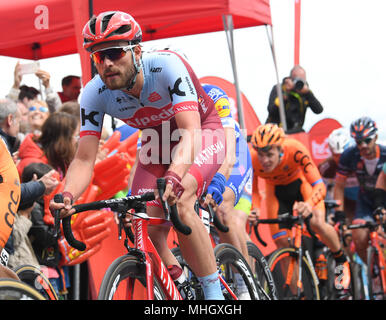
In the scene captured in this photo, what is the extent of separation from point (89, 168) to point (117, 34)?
0.89m

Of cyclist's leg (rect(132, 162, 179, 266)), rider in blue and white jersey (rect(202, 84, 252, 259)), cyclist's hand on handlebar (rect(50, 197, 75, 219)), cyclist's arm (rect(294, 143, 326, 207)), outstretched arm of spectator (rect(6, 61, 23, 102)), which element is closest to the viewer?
cyclist's hand on handlebar (rect(50, 197, 75, 219))

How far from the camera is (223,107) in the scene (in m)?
5.66

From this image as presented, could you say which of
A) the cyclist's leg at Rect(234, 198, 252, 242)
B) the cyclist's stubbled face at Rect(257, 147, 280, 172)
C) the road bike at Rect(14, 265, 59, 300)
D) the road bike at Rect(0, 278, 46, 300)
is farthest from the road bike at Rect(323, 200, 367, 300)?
the road bike at Rect(0, 278, 46, 300)

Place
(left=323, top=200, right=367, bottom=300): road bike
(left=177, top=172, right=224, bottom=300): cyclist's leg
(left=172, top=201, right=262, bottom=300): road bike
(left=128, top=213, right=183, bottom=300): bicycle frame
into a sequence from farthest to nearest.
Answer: (left=323, top=200, right=367, bottom=300): road bike < (left=172, top=201, right=262, bottom=300): road bike < (left=177, top=172, right=224, bottom=300): cyclist's leg < (left=128, top=213, right=183, bottom=300): bicycle frame

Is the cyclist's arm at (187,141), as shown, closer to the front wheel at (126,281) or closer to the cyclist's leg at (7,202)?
the front wheel at (126,281)

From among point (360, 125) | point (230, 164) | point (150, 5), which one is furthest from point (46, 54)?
point (230, 164)

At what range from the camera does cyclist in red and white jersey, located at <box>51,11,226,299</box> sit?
382 cm

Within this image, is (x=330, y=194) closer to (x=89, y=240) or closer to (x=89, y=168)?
(x=89, y=240)

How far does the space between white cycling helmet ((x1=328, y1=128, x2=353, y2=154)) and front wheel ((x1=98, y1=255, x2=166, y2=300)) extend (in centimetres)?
753

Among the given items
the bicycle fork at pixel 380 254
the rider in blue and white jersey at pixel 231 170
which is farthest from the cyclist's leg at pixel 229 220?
the bicycle fork at pixel 380 254

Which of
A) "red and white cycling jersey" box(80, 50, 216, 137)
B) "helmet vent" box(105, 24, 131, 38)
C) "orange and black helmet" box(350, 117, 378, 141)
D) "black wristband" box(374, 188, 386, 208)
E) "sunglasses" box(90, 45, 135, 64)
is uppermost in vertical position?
"orange and black helmet" box(350, 117, 378, 141)

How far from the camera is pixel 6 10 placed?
8492 millimetres

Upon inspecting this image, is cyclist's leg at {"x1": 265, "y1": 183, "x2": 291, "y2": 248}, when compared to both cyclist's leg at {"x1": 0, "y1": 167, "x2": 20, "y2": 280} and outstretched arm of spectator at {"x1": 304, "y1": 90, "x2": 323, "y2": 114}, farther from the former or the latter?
cyclist's leg at {"x1": 0, "y1": 167, "x2": 20, "y2": 280}

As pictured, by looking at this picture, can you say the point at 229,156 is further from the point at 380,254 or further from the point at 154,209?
the point at 380,254
